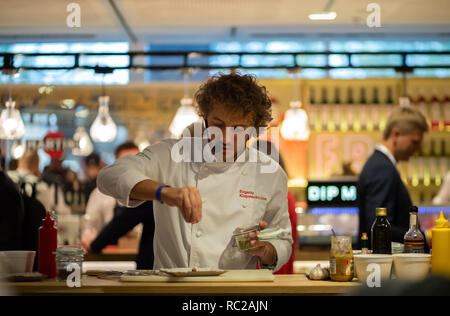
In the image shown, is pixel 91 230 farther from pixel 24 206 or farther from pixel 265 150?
pixel 265 150

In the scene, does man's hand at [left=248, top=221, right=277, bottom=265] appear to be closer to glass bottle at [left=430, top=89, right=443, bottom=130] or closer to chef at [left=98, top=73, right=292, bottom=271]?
chef at [left=98, top=73, right=292, bottom=271]

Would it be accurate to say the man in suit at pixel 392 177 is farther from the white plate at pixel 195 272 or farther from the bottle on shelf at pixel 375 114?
the bottle on shelf at pixel 375 114

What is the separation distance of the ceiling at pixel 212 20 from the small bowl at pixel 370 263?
207 inches

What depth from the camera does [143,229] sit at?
327 centimetres

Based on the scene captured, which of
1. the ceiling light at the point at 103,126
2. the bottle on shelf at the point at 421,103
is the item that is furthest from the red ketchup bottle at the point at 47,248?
the bottle on shelf at the point at 421,103

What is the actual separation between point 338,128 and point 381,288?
6887mm

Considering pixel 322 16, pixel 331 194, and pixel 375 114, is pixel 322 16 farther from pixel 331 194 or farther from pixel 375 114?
pixel 331 194

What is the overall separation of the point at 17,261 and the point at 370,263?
1.27m

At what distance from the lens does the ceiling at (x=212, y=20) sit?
7.07 m

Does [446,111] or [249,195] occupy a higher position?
[446,111]

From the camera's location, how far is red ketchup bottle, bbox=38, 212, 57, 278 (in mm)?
2201

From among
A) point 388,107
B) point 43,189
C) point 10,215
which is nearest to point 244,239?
point 10,215

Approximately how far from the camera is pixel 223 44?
8.73 meters
